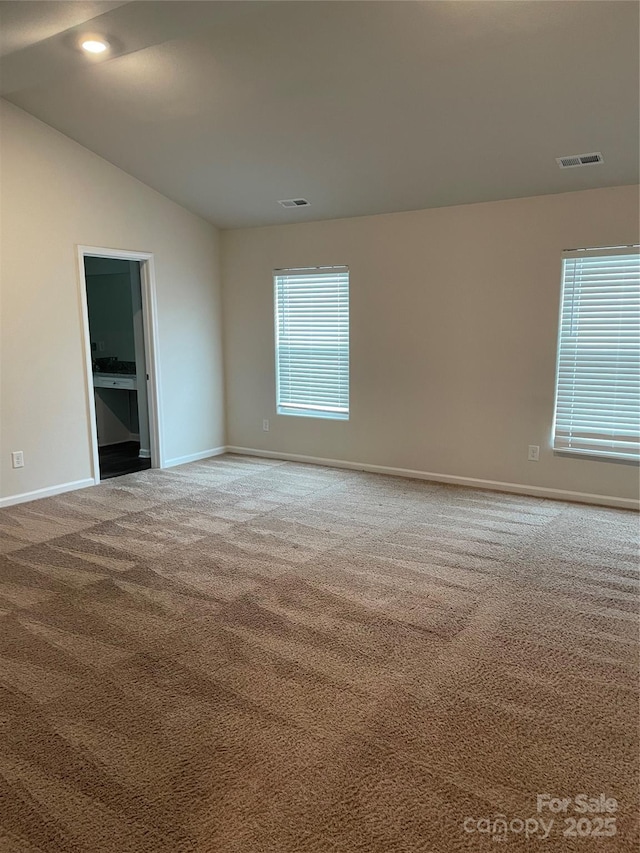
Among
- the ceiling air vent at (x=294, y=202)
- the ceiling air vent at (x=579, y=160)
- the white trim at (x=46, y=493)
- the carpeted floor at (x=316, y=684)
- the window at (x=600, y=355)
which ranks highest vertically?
the ceiling air vent at (x=294, y=202)

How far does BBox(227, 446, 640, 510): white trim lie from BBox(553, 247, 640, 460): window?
37cm

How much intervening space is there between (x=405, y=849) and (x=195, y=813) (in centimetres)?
65

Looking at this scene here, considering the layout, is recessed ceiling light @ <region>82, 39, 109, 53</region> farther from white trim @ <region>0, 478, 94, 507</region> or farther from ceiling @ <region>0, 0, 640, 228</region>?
white trim @ <region>0, 478, 94, 507</region>

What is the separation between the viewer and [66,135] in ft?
16.4

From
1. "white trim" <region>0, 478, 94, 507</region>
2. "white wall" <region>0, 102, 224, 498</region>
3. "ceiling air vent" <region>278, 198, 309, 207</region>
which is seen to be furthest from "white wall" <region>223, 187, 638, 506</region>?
"white trim" <region>0, 478, 94, 507</region>

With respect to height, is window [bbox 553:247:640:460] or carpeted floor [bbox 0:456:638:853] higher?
window [bbox 553:247:640:460]

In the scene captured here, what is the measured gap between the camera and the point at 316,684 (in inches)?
98.9

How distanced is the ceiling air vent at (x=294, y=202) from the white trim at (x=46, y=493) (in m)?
3.18

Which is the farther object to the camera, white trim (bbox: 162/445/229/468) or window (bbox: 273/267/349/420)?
white trim (bbox: 162/445/229/468)

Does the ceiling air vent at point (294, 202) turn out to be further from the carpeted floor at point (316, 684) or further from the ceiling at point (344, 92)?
the carpeted floor at point (316, 684)

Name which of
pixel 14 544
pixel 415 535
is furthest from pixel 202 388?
pixel 415 535

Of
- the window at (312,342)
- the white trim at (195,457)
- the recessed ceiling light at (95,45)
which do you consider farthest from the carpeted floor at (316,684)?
the recessed ceiling light at (95,45)

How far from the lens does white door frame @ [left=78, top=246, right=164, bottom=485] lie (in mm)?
5328

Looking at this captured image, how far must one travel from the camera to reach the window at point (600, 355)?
181 inches
